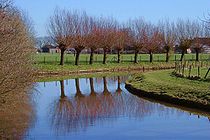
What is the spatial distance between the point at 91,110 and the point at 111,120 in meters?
3.42

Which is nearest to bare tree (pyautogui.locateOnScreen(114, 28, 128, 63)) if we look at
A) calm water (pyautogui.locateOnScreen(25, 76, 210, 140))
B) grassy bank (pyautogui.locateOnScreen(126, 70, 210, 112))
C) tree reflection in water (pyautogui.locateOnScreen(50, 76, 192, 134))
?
grassy bank (pyautogui.locateOnScreen(126, 70, 210, 112))

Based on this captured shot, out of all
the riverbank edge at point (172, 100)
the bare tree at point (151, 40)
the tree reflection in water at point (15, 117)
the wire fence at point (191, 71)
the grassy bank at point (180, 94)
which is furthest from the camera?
the bare tree at point (151, 40)

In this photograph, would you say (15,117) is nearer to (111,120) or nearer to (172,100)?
(111,120)

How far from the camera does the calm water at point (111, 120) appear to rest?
640 inches

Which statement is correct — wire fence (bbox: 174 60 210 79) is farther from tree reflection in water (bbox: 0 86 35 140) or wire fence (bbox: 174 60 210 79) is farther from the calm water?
tree reflection in water (bbox: 0 86 35 140)

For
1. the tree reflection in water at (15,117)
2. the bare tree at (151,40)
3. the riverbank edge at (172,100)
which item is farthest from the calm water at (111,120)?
the bare tree at (151,40)

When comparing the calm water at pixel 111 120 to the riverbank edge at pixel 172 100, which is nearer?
the calm water at pixel 111 120

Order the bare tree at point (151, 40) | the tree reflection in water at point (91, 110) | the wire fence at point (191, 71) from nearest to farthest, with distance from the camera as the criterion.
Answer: the tree reflection in water at point (91, 110), the wire fence at point (191, 71), the bare tree at point (151, 40)

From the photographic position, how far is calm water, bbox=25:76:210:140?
1625 cm

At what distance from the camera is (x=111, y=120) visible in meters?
19.6

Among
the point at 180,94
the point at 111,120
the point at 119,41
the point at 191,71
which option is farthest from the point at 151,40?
the point at 111,120

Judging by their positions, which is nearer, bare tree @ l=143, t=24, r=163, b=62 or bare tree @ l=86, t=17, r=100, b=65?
bare tree @ l=86, t=17, r=100, b=65

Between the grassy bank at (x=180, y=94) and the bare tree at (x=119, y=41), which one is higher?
the bare tree at (x=119, y=41)

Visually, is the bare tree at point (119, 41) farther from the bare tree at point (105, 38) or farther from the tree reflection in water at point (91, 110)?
the tree reflection in water at point (91, 110)
